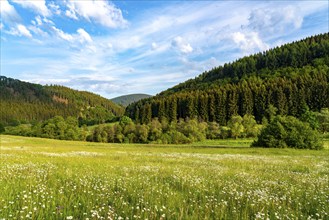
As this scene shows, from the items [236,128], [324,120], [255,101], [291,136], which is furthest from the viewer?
[255,101]

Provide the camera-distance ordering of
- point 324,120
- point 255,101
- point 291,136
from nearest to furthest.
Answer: point 291,136 → point 324,120 → point 255,101

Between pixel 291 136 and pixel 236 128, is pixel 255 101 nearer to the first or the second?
pixel 236 128

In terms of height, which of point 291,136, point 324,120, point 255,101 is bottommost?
point 291,136

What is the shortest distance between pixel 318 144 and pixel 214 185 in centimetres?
4955

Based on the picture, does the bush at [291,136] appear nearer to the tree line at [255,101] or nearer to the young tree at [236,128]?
the young tree at [236,128]

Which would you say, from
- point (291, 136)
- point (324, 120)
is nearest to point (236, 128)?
point (324, 120)

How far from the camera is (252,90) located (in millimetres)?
143625

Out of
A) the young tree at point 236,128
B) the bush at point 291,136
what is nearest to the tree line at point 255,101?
the young tree at point 236,128

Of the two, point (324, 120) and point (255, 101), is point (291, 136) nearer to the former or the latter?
point (324, 120)

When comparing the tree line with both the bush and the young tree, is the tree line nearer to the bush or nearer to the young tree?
the young tree

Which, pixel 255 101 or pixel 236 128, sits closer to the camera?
pixel 236 128

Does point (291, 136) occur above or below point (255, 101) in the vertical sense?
below

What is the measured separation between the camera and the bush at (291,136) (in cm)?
4944

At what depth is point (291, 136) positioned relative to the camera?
49.5m
